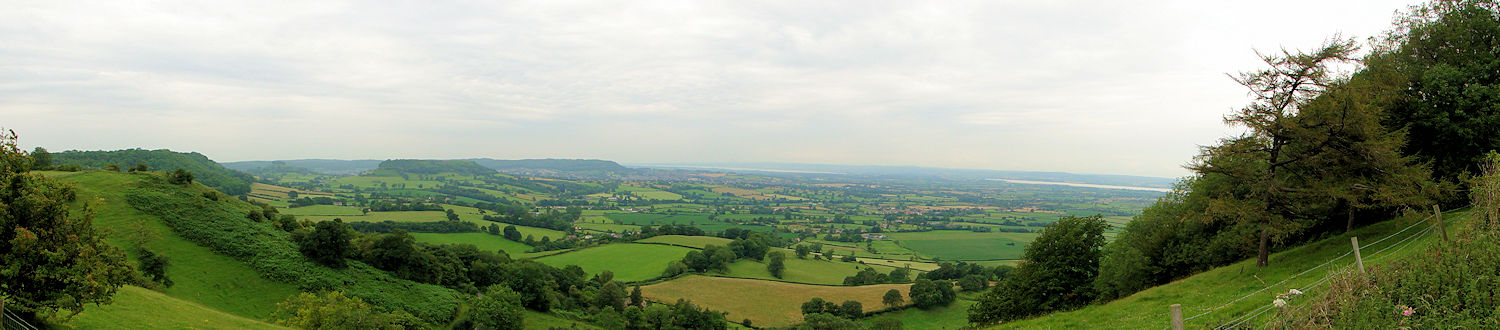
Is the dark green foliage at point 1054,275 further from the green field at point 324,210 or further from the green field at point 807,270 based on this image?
the green field at point 324,210

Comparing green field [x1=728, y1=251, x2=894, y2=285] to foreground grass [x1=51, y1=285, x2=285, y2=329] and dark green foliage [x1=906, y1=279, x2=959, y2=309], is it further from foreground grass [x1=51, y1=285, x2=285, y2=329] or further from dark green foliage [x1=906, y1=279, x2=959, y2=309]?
foreground grass [x1=51, y1=285, x2=285, y2=329]

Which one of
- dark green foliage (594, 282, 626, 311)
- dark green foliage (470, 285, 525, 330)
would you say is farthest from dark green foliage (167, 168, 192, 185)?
dark green foliage (594, 282, 626, 311)

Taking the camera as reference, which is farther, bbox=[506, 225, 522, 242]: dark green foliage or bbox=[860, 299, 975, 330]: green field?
bbox=[506, 225, 522, 242]: dark green foliage

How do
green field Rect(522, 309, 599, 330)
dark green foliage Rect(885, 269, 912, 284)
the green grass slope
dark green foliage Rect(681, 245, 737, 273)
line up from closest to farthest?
1. the green grass slope
2. green field Rect(522, 309, 599, 330)
3. dark green foliage Rect(885, 269, 912, 284)
4. dark green foliage Rect(681, 245, 737, 273)

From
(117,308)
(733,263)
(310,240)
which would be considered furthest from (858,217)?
(117,308)

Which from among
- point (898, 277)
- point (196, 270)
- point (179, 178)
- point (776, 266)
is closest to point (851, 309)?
point (898, 277)

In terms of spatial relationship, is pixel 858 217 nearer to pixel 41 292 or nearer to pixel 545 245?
pixel 545 245

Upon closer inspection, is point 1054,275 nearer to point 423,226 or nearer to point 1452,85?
point 1452,85
